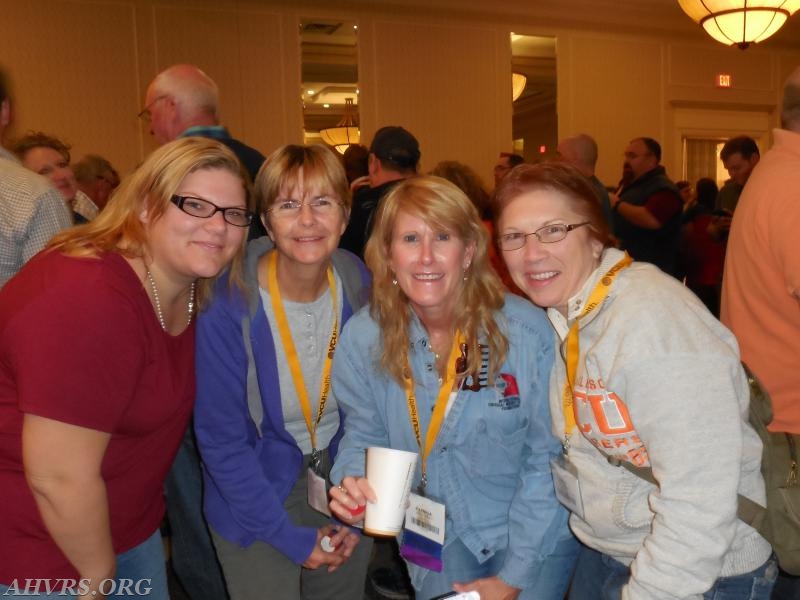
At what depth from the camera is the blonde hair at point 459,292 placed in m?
1.76

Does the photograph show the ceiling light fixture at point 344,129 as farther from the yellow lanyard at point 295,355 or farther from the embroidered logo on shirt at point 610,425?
the embroidered logo on shirt at point 610,425

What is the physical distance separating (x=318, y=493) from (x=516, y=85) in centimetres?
685

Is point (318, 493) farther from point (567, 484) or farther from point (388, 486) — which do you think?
point (567, 484)

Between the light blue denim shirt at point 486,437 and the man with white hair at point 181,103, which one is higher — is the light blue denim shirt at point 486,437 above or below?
below

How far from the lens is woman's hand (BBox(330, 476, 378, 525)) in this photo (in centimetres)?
165

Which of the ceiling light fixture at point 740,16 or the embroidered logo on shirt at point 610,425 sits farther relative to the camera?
the ceiling light fixture at point 740,16

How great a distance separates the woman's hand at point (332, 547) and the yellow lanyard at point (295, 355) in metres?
0.24

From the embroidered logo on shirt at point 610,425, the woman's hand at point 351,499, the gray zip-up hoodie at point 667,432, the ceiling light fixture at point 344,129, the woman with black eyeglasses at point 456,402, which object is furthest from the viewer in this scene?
the ceiling light fixture at point 344,129

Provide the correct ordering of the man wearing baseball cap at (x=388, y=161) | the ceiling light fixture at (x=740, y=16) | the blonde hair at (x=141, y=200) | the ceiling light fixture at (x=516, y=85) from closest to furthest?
the blonde hair at (x=141, y=200) < the man wearing baseball cap at (x=388, y=161) < the ceiling light fixture at (x=740, y=16) < the ceiling light fixture at (x=516, y=85)

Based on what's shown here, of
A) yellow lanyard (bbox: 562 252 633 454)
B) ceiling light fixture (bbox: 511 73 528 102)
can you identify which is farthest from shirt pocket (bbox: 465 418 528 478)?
ceiling light fixture (bbox: 511 73 528 102)

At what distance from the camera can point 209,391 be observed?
1.79 metres

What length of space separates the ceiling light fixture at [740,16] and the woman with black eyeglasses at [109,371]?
4.80 m


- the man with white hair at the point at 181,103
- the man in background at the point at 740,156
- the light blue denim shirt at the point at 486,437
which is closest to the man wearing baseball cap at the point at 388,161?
the man with white hair at the point at 181,103

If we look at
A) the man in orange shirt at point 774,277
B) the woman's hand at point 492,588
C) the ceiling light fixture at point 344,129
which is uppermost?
the ceiling light fixture at point 344,129
